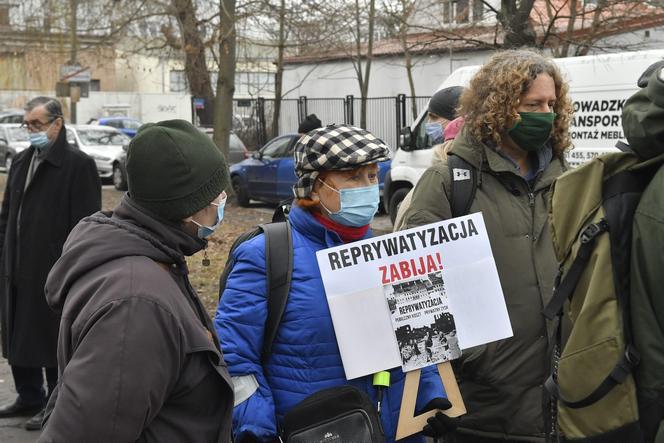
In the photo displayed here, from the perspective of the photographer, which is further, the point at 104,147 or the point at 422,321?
the point at 104,147

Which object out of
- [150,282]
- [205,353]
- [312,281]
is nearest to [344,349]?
[312,281]

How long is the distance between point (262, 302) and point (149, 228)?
603 millimetres

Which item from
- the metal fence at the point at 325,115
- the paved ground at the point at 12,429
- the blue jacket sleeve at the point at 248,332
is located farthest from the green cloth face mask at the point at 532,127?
the metal fence at the point at 325,115

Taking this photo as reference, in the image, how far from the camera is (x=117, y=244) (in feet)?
6.59

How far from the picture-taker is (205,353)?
2031 mm

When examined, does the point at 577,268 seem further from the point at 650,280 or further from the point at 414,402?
the point at 414,402

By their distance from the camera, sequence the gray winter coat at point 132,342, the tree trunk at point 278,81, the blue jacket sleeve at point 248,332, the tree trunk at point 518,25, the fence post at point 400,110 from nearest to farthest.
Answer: the gray winter coat at point 132,342
the blue jacket sleeve at point 248,332
the tree trunk at point 518,25
the tree trunk at point 278,81
the fence post at point 400,110

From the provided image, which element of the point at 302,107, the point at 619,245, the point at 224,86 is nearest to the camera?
the point at 619,245

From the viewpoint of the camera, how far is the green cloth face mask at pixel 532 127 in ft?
10.7

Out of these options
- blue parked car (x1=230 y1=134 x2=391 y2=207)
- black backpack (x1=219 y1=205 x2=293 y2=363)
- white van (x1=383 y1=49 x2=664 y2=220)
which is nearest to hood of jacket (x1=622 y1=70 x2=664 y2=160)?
black backpack (x1=219 y1=205 x2=293 y2=363)

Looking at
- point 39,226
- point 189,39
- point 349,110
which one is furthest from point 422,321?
point 349,110

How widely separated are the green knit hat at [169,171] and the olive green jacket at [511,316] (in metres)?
1.21

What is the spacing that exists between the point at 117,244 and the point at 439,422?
1.29m

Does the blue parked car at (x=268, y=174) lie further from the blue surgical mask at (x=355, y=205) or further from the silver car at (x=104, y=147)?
the blue surgical mask at (x=355, y=205)
